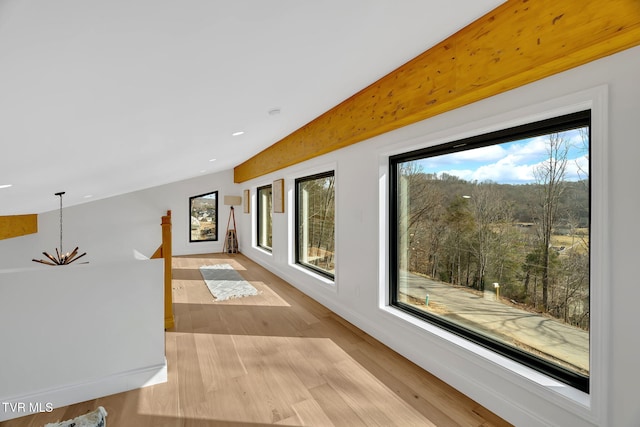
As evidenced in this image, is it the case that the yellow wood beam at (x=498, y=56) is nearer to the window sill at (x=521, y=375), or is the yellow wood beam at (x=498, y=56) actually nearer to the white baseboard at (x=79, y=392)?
the window sill at (x=521, y=375)

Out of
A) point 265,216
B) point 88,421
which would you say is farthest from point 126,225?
point 88,421

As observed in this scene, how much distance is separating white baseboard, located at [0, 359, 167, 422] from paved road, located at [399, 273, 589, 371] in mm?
2204

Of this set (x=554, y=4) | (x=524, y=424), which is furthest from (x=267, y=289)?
(x=554, y=4)

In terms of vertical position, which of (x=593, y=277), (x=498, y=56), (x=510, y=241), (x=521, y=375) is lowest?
(x=521, y=375)

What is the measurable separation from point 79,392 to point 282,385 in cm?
133

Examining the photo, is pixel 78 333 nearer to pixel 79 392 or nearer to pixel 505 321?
pixel 79 392

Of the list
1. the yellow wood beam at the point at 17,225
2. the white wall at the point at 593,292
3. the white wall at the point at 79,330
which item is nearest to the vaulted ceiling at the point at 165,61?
the white wall at the point at 593,292

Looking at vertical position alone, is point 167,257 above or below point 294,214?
below

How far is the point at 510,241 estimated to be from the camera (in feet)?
6.16

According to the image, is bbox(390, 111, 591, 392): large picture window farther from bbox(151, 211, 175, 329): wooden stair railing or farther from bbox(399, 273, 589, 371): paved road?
bbox(151, 211, 175, 329): wooden stair railing

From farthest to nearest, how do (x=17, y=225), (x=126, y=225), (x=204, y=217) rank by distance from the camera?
(x=204, y=217)
(x=126, y=225)
(x=17, y=225)

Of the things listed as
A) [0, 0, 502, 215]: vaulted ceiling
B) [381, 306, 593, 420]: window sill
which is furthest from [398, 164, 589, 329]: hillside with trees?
[0, 0, 502, 215]: vaulted ceiling

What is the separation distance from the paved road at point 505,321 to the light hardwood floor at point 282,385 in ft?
1.64

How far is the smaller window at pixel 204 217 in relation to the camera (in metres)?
7.53
